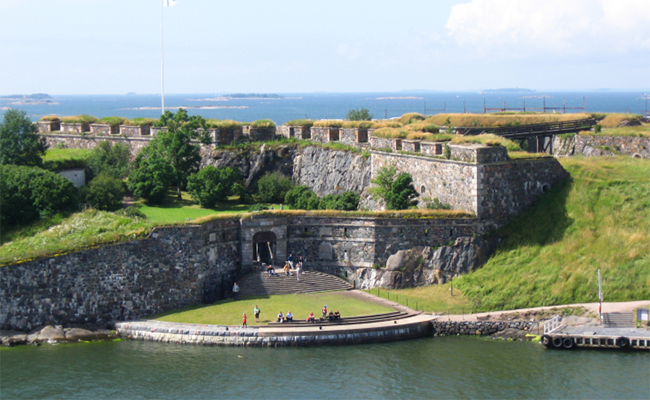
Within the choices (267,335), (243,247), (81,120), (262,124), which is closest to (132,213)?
(243,247)

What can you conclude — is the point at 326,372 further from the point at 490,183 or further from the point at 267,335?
the point at 490,183

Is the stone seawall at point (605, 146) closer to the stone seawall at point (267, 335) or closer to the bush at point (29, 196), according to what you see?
the stone seawall at point (267, 335)

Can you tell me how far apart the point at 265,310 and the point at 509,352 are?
35.1 ft

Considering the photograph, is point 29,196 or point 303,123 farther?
point 303,123

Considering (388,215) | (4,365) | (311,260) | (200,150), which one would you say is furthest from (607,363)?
(200,150)

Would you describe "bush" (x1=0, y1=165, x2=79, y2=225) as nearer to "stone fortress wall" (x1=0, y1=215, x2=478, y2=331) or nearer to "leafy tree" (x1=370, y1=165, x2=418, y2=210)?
"stone fortress wall" (x1=0, y1=215, x2=478, y2=331)

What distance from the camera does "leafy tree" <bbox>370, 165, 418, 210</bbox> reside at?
4019cm

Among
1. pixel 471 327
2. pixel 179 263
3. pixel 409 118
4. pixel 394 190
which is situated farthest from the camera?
pixel 409 118

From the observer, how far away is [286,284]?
36.4 m

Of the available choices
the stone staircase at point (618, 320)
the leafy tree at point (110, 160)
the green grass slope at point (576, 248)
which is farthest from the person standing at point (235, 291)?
the stone staircase at point (618, 320)

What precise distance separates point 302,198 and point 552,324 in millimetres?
16913

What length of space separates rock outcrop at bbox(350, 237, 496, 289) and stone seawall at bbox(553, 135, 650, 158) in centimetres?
1339

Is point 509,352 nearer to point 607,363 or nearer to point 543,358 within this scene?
point 543,358

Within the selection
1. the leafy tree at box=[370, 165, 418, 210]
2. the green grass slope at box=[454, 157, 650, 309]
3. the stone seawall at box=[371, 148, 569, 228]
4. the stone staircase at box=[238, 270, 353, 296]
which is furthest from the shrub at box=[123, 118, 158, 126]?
the green grass slope at box=[454, 157, 650, 309]
